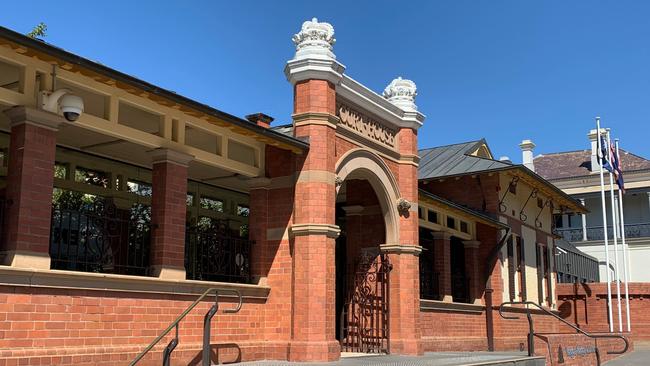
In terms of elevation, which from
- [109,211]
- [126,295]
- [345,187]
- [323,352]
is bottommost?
[323,352]

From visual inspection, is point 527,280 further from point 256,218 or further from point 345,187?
point 256,218

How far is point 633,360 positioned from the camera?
864 inches

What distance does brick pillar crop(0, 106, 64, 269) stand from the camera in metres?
8.72

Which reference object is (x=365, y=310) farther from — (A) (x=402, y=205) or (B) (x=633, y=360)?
(B) (x=633, y=360)

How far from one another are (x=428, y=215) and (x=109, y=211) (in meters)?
9.49

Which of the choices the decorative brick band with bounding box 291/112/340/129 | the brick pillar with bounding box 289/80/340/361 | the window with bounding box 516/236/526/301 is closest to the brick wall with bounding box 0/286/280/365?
the brick pillar with bounding box 289/80/340/361

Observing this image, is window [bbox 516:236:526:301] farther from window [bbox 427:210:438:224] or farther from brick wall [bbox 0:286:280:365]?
brick wall [bbox 0:286:280:365]

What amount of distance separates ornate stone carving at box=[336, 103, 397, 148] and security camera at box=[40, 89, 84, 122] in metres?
5.59

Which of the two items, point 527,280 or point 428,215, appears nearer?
point 428,215

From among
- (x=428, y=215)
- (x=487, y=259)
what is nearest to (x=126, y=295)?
(x=428, y=215)

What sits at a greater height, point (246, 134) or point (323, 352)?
point (246, 134)

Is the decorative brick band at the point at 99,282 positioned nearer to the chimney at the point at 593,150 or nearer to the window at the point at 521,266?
the window at the point at 521,266

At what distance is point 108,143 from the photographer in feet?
40.1

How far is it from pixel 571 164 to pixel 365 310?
123ft
